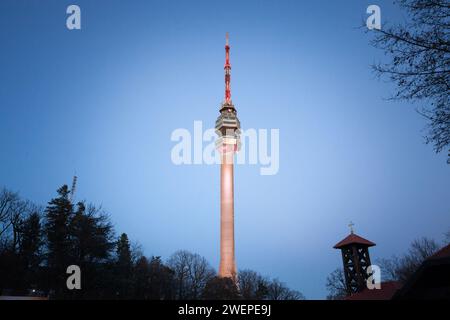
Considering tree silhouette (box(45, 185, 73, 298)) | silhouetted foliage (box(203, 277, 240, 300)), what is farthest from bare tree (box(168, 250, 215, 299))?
tree silhouette (box(45, 185, 73, 298))

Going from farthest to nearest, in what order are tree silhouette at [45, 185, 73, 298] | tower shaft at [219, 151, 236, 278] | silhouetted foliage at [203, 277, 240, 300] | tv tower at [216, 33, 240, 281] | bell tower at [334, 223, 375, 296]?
1. tv tower at [216, 33, 240, 281]
2. tower shaft at [219, 151, 236, 278]
3. silhouetted foliage at [203, 277, 240, 300]
4. bell tower at [334, 223, 375, 296]
5. tree silhouette at [45, 185, 73, 298]

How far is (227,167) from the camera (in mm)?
115875

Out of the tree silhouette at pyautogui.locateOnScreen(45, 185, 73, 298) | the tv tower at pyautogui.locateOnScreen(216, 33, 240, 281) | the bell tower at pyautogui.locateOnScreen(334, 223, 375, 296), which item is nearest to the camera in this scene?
the tree silhouette at pyautogui.locateOnScreen(45, 185, 73, 298)

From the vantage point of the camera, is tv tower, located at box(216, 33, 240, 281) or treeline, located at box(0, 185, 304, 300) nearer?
treeline, located at box(0, 185, 304, 300)

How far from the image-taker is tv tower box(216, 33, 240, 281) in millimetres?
103750

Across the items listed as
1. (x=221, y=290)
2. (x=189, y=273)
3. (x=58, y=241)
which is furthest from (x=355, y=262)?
(x=189, y=273)

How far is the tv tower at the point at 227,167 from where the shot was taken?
10375 cm

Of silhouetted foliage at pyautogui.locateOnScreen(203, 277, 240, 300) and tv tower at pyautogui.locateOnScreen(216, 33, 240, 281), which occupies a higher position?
tv tower at pyautogui.locateOnScreen(216, 33, 240, 281)

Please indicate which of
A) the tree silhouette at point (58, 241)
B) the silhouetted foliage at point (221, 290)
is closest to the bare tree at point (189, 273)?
the silhouetted foliage at point (221, 290)

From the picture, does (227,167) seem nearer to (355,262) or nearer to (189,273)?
(189,273)

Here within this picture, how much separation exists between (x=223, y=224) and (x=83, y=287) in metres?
70.5

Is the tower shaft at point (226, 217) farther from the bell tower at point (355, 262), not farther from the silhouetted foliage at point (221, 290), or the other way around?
the bell tower at point (355, 262)

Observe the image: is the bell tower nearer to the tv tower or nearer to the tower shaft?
the tower shaft
